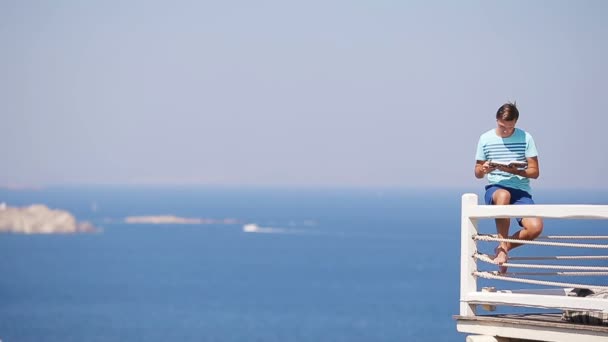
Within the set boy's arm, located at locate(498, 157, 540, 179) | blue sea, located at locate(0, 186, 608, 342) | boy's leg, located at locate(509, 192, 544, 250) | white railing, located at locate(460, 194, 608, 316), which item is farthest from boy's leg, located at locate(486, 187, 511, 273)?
blue sea, located at locate(0, 186, 608, 342)

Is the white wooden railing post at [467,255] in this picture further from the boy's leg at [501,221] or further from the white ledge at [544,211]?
the boy's leg at [501,221]

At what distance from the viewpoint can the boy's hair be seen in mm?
10195

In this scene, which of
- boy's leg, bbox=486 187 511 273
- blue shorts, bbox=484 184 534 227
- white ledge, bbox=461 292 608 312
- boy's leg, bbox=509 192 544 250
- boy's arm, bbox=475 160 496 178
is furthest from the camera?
blue shorts, bbox=484 184 534 227

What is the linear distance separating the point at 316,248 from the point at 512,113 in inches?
7070

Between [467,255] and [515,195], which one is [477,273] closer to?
[467,255]

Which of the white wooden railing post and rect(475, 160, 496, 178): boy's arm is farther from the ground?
rect(475, 160, 496, 178): boy's arm

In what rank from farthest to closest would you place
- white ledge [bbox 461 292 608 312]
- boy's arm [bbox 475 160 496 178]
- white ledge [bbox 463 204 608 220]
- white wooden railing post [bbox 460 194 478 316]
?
boy's arm [bbox 475 160 496 178] < white wooden railing post [bbox 460 194 478 316] < white ledge [bbox 461 292 608 312] < white ledge [bbox 463 204 608 220]

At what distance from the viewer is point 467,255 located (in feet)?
31.5

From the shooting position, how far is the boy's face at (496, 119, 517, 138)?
1026cm

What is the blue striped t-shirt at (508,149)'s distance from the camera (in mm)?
10398

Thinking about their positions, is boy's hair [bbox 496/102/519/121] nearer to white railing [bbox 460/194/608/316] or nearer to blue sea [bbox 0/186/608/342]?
white railing [bbox 460/194/608/316]

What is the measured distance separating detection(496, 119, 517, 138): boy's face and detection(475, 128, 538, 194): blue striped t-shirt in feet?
0.11

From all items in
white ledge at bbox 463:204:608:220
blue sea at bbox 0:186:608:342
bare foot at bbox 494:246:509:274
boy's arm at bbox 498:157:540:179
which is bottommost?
Result: blue sea at bbox 0:186:608:342

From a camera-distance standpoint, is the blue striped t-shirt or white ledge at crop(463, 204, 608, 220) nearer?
white ledge at crop(463, 204, 608, 220)
